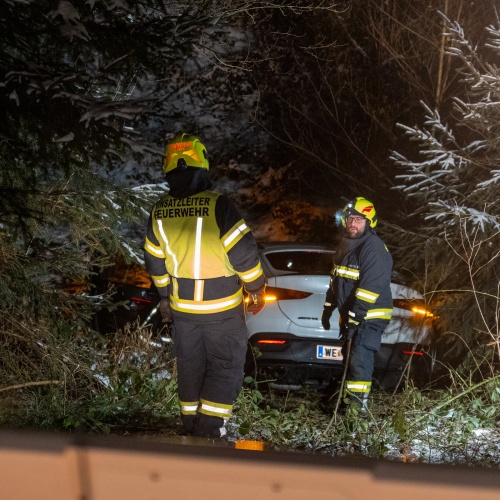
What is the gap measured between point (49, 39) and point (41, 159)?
939mm

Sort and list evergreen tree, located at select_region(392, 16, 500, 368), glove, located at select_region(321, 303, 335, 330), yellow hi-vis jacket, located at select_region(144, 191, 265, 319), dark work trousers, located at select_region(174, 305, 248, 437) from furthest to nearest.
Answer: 1. evergreen tree, located at select_region(392, 16, 500, 368)
2. glove, located at select_region(321, 303, 335, 330)
3. dark work trousers, located at select_region(174, 305, 248, 437)
4. yellow hi-vis jacket, located at select_region(144, 191, 265, 319)

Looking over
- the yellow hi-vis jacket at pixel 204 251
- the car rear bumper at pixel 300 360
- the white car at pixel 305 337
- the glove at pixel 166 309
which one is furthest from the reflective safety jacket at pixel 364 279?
the glove at pixel 166 309

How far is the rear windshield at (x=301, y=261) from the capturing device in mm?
6520

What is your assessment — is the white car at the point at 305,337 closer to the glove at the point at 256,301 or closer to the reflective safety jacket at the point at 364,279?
the reflective safety jacket at the point at 364,279

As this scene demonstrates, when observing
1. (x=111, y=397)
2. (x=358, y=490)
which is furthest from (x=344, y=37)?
(x=358, y=490)

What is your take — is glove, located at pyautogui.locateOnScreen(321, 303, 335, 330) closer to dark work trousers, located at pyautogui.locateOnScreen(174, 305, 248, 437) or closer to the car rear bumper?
the car rear bumper

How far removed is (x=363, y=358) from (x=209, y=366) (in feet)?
4.61

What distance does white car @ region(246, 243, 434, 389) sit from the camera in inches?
237

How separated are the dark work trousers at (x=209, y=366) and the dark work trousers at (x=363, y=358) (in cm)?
122

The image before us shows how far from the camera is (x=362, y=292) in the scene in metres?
5.31

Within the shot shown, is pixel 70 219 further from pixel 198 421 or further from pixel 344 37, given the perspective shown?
pixel 344 37

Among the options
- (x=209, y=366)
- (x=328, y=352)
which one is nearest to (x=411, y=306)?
(x=328, y=352)

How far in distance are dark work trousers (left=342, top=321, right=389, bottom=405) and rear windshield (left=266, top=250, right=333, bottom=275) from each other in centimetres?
108

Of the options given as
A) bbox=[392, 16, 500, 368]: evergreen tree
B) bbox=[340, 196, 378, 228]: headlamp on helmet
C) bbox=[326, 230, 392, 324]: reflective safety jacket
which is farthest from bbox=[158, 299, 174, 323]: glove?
bbox=[392, 16, 500, 368]: evergreen tree
